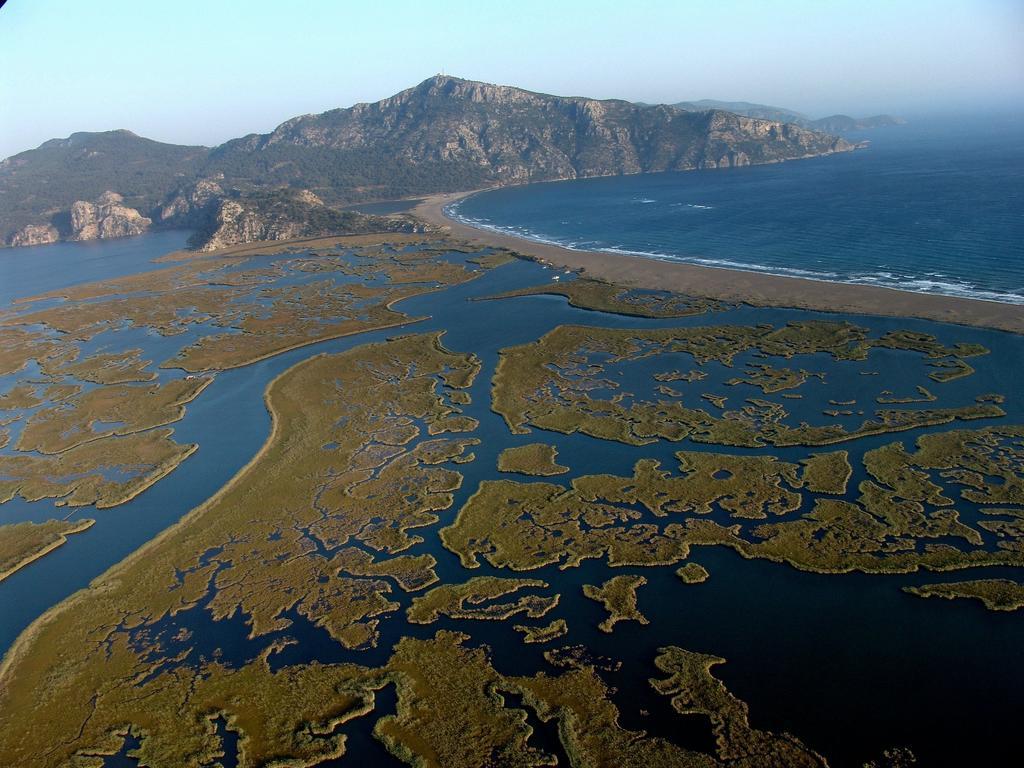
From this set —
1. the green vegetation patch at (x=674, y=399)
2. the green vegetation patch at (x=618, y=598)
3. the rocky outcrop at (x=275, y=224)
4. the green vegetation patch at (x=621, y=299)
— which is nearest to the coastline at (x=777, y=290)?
the green vegetation patch at (x=621, y=299)

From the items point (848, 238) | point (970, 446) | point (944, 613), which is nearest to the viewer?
point (944, 613)

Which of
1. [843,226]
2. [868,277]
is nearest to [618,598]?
[868,277]

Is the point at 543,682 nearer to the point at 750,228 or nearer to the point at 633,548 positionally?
the point at 633,548

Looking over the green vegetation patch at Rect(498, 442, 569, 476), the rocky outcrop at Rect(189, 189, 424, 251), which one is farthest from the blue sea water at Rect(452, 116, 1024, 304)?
the green vegetation patch at Rect(498, 442, 569, 476)

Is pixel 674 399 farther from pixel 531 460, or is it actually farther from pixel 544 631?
pixel 544 631

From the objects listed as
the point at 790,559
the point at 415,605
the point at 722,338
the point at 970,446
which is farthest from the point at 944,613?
the point at 722,338

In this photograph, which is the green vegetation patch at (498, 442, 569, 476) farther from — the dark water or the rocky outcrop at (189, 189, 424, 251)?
the rocky outcrop at (189, 189, 424, 251)
